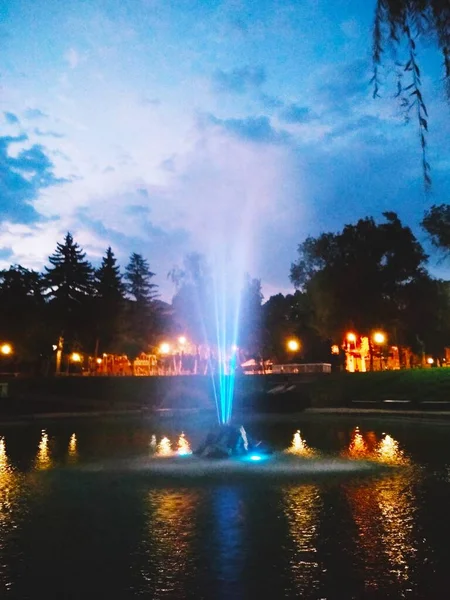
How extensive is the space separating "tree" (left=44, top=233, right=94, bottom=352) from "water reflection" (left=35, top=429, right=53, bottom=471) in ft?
167

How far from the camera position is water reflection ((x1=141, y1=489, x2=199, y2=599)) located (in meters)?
7.33

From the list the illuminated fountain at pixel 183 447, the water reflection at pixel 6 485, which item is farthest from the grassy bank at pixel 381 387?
the water reflection at pixel 6 485

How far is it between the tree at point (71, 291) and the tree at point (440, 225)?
44.3 metres

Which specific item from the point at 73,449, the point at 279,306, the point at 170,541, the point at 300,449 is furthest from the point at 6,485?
the point at 279,306

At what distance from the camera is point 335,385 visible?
46.8 meters

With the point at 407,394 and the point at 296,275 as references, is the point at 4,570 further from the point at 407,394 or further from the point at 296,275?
the point at 296,275

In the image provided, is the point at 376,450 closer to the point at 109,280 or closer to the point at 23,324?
the point at 23,324

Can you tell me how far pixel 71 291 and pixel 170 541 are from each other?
2785 inches

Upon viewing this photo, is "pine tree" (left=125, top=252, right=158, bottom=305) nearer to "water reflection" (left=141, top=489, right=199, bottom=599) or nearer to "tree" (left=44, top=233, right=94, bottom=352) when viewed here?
"tree" (left=44, top=233, right=94, bottom=352)

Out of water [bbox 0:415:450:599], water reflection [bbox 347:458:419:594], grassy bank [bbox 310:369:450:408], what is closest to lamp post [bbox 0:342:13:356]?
grassy bank [bbox 310:369:450:408]

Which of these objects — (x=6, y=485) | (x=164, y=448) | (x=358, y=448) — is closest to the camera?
(x=6, y=485)

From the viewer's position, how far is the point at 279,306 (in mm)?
91062

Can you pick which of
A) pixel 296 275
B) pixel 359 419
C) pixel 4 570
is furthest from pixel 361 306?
pixel 4 570

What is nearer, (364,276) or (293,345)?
(364,276)
